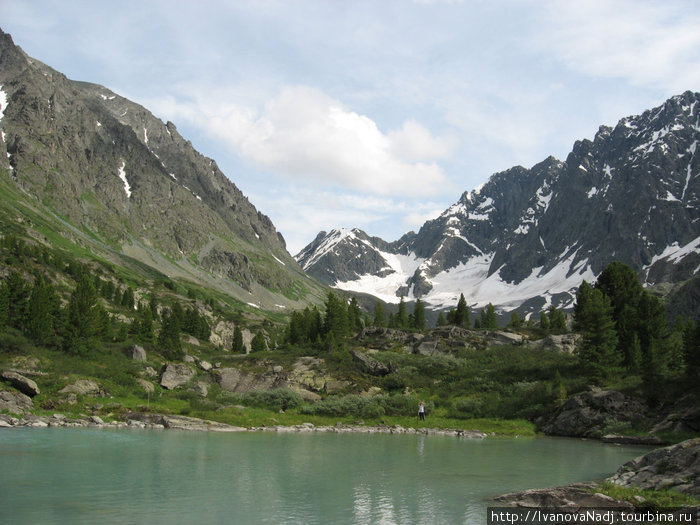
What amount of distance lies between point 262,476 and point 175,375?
45.2 metres

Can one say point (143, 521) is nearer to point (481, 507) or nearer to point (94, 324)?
point (481, 507)

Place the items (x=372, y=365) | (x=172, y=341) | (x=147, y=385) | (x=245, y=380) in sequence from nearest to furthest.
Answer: (x=147, y=385) → (x=245, y=380) → (x=372, y=365) → (x=172, y=341)

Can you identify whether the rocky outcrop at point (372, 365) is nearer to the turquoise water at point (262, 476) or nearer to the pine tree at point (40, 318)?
the turquoise water at point (262, 476)

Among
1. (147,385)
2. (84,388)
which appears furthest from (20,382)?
(147,385)

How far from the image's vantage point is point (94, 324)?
→ 233 ft

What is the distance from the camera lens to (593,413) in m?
50.1

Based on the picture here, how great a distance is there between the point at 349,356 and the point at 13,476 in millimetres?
57278

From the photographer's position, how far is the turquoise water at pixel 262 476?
19.3 metres

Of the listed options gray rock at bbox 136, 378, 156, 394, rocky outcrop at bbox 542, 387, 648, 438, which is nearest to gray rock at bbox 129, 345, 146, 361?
gray rock at bbox 136, 378, 156, 394

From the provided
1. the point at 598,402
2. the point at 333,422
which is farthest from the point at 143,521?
the point at 598,402

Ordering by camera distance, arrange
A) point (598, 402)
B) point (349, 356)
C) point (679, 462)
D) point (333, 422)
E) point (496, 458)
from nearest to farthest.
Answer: point (679, 462) < point (496, 458) < point (598, 402) < point (333, 422) < point (349, 356)

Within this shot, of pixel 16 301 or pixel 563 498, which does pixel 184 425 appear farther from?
pixel 16 301

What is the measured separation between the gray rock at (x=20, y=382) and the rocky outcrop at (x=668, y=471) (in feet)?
157

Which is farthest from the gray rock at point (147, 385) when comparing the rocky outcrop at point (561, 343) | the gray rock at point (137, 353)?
the rocky outcrop at point (561, 343)
